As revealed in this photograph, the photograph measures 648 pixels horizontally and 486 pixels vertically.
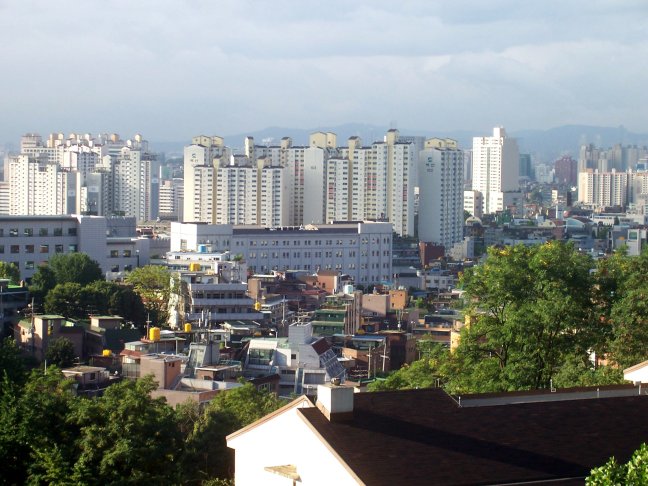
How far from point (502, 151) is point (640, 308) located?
99875 millimetres

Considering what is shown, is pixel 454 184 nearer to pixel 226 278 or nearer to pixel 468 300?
pixel 226 278

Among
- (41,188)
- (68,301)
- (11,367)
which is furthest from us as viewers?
(41,188)

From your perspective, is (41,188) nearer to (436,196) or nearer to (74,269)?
→ (436,196)

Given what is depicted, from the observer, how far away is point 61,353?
2033 centimetres

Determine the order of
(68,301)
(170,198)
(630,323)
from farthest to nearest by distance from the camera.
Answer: (170,198), (68,301), (630,323)

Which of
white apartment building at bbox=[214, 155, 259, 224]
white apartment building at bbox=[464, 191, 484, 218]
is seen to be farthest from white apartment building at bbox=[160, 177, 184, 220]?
white apartment building at bbox=[214, 155, 259, 224]

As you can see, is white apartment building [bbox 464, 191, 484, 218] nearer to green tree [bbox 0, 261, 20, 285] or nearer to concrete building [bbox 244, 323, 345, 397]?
green tree [bbox 0, 261, 20, 285]

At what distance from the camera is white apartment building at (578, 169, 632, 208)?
113 m

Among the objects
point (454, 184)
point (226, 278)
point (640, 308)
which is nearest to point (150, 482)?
point (640, 308)

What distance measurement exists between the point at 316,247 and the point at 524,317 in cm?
3833

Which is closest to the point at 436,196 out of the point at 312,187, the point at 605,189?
the point at 312,187

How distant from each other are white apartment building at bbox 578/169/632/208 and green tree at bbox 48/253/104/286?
279ft

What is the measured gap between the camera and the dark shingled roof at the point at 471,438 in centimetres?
658

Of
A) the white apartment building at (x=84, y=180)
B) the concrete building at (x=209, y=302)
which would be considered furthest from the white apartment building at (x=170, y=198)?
the concrete building at (x=209, y=302)
